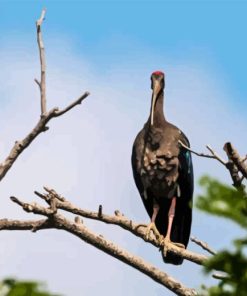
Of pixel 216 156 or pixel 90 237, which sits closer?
pixel 216 156

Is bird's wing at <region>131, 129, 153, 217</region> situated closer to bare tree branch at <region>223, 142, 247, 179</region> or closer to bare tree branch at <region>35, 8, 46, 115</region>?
bare tree branch at <region>35, 8, 46, 115</region>

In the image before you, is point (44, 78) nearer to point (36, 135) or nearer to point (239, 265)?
point (36, 135)

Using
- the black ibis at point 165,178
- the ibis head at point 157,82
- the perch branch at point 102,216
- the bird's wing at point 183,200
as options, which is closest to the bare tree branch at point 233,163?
the perch branch at point 102,216

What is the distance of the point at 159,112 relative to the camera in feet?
37.9

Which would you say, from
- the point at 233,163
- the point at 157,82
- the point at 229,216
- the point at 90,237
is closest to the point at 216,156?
the point at 233,163

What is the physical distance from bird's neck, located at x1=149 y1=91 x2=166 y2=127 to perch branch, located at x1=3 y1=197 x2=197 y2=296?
451cm

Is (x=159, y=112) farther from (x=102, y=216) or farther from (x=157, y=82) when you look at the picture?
(x=102, y=216)

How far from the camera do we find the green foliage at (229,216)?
A: 1062 mm

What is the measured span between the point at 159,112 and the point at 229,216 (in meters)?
10.5

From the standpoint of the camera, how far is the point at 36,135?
5.24 m

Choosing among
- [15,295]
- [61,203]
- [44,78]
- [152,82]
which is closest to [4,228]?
[61,203]

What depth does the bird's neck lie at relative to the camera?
11.1 metres

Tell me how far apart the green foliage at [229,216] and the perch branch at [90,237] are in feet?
16.8

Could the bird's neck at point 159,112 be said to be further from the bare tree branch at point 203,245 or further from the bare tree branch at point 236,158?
the bare tree branch at point 236,158
